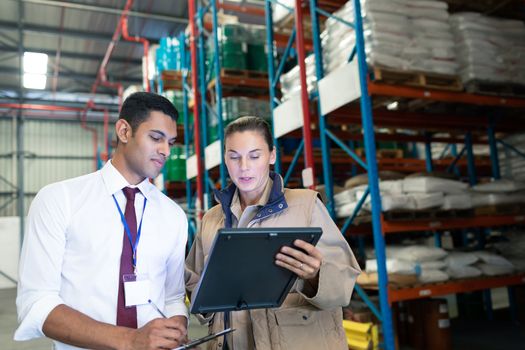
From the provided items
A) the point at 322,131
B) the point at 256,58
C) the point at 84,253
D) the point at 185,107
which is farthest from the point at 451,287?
the point at 185,107

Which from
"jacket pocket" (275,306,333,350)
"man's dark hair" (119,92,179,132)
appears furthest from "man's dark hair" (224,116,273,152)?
"jacket pocket" (275,306,333,350)

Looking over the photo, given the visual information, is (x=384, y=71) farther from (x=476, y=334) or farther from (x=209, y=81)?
(x=209, y=81)

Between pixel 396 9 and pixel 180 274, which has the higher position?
pixel 396 9

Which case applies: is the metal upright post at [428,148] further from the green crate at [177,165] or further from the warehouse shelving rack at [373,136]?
the green crate at [177,165]

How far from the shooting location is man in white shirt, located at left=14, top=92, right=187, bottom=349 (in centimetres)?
166

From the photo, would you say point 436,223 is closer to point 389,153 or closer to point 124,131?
point 124,131

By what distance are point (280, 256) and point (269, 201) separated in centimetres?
41

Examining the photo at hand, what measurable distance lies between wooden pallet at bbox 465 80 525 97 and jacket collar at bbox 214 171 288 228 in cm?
385

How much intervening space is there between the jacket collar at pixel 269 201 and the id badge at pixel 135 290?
501 mm

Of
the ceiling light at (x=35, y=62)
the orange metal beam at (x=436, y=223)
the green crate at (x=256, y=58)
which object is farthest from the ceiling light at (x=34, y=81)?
the orange metal beam at (x=436, y=223)

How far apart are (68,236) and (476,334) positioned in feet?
18.8

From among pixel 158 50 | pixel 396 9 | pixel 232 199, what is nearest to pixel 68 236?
pixel 232 199

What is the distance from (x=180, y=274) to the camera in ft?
7.06

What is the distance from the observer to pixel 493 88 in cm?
552
